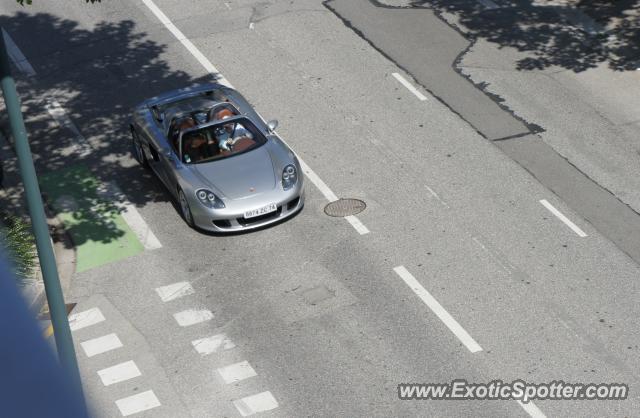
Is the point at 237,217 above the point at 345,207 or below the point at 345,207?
above

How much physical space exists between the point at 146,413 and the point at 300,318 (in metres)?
2.20

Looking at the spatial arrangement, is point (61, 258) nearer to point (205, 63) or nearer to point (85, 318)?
point (85, 318)

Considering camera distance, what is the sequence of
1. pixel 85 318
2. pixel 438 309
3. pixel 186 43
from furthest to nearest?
pixel 186 43, pixel 85 318, pixel 438 309

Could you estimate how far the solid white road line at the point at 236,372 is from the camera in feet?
31.3

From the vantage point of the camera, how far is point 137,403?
366 inches

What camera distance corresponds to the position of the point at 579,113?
1495 cm

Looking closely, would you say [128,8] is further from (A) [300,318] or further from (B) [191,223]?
(A) [300,318]

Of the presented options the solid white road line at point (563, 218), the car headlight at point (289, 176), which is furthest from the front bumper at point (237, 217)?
the solid white road line at point (563, 218)

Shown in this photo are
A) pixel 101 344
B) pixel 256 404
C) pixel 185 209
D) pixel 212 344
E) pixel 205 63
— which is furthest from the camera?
pixel 205 63

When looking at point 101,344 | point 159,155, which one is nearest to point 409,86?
point 159,155

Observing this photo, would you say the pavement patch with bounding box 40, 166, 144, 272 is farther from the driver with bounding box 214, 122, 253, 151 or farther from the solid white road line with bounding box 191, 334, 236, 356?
the solid white road line with bounding box 191, 334, 236, 356

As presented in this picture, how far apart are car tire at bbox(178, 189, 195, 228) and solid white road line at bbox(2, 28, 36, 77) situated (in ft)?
19.3

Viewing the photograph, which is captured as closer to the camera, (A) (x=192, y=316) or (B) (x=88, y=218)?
(A) (x=192, y=316)

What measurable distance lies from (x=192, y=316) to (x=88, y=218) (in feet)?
9.88
